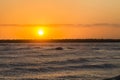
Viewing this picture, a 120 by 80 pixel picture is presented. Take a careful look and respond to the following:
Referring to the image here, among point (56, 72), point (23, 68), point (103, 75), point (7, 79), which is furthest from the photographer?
point (23, 68)

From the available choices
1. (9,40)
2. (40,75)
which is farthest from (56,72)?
(9,40)

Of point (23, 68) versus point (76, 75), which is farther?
point (23, 68)

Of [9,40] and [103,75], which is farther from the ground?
[9,40]

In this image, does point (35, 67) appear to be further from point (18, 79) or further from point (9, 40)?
point (9, 40)

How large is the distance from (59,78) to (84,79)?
4.84 ft

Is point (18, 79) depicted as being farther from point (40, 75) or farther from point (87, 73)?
point (87, 73)

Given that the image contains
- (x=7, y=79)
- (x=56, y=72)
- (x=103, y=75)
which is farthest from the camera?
(x=56, y=72)

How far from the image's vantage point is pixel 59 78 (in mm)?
22125

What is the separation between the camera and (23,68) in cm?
2745

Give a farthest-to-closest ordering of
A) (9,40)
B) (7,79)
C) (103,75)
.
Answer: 1. (9,40)
2. (103,75)
3. (7,79)

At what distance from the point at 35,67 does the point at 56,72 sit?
11.2ft

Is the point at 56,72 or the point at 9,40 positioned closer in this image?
the point at 56,72

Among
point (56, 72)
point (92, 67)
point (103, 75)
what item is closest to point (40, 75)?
point (56, 72)

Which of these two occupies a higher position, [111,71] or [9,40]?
[9,40]
